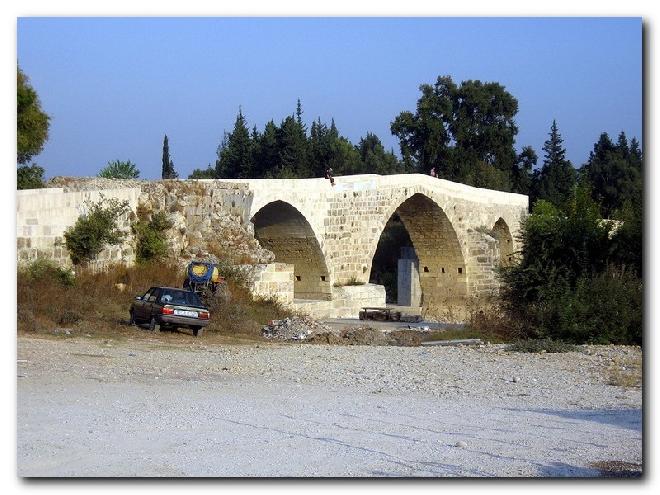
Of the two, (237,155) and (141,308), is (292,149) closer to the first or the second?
(237,155)

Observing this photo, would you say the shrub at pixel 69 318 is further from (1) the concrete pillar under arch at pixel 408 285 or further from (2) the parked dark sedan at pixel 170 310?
(1) the concrete pillar under arch at pixel 408 285

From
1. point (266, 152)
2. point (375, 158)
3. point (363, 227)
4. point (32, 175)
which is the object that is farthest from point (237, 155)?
point (32, 175)

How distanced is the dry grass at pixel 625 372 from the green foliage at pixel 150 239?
8.96m

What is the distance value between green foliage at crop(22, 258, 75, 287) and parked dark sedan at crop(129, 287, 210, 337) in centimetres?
137

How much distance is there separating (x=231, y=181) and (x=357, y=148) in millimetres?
25538

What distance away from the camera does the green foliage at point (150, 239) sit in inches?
667

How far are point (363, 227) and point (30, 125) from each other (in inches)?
434

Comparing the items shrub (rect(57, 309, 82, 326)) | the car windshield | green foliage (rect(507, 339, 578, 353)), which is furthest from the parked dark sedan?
green foliage (rect(507, 339, 578, 353))

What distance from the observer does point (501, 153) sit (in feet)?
125

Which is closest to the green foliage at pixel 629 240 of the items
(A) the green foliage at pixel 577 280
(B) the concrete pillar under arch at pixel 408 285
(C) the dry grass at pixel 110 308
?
(A) the green foliage at pixel 577 280

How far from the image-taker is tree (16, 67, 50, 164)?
46.8 ft

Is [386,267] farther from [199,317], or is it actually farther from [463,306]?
[199,317]

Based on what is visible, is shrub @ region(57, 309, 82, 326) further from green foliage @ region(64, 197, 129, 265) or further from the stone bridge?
the stone bridge

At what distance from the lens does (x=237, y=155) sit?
125ft
